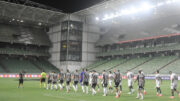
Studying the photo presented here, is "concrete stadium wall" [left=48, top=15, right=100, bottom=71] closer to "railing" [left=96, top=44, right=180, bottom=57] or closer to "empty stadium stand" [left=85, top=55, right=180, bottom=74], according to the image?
"railing" [left=96, top=44, right=180, bottom=57]

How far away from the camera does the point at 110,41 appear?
2633 inches

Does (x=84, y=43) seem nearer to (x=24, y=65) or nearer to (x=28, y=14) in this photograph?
(x=28, y=14)

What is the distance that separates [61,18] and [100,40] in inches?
591

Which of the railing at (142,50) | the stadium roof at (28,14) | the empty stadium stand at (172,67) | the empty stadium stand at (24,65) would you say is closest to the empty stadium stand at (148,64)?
the empty stadium stand at (172,67)

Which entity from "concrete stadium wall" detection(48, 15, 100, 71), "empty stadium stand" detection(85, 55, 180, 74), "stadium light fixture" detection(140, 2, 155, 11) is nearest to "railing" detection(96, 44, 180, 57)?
"empty stadium stand" detection(85, 55, 180, 74)

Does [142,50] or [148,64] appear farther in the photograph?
[142,50]

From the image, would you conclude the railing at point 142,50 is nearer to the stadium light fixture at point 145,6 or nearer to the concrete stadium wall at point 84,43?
the concrete stadium wall at point 84,43


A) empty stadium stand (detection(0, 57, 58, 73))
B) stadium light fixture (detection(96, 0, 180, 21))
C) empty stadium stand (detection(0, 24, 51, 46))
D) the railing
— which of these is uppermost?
stadium light fixture (detection(96, 0, 180, 21))

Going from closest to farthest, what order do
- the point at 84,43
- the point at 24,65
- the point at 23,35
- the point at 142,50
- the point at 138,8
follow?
the point at 138,8 < the point at 142,50 < the point at 24,65 < the point at 84,43 < the point at 23,35

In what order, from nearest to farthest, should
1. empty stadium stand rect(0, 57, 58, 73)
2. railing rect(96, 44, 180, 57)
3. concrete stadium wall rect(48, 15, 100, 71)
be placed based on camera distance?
railing rect(96, 44, 180, 57)
empty stadium stand rect(0, 57, 58, 73)
concrete stadium wall rect(48, 15, 100, 71)

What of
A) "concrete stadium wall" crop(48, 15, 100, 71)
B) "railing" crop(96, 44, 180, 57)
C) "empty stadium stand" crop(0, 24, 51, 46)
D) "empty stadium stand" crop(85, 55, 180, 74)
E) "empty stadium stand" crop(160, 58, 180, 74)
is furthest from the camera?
"concrete stadium wall" crop(48, 15, 100, 71)

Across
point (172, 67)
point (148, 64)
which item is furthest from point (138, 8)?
point (172, 67)

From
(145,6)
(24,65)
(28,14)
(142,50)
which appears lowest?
(24,65)

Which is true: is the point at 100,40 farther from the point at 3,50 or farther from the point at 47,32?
the point at 3,50
